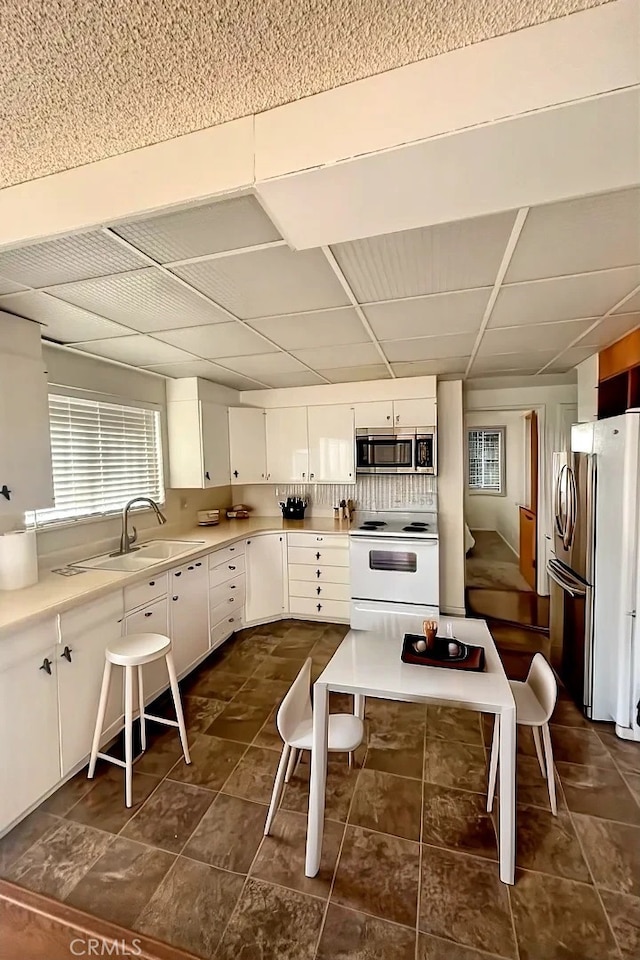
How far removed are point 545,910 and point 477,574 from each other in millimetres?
4569

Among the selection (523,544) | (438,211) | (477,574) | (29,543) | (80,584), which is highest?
(438,211)

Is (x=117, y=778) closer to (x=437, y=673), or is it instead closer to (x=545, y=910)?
(x=437, y=673)

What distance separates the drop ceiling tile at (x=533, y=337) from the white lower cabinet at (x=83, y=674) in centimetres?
282

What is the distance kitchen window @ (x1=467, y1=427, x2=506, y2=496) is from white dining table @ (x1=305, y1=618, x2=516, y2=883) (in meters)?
6.52

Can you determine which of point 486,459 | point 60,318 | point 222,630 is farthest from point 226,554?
point 486,459

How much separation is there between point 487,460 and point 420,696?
280 inches

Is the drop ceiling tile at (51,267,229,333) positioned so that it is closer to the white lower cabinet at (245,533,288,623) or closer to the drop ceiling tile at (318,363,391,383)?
the drop ceiling tile at (318,363,391,383)

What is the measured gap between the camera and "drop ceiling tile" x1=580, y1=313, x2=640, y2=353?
2346 millimetres

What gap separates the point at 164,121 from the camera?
1108mm

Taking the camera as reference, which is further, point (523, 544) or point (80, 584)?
point (523, 544)

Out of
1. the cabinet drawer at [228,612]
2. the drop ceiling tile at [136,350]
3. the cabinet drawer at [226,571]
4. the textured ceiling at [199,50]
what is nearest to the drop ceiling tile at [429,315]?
the textured ceiling at [199,50]

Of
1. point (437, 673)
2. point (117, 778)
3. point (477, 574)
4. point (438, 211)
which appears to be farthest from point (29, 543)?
point (477, 574)

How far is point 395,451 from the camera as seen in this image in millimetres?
3938

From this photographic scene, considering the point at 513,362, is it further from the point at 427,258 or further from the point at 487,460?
the point at 487,460
